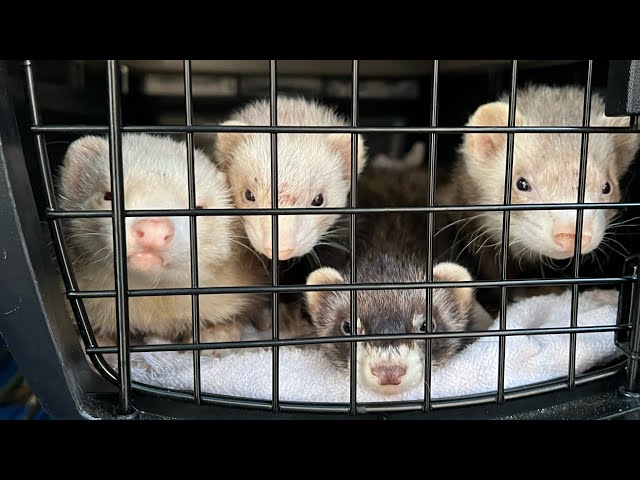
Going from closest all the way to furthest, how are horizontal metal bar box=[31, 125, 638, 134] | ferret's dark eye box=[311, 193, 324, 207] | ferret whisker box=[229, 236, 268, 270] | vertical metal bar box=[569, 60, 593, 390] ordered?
horizontal metal bar box=[31, 125, 638, 134]
vertical metal bar box=[569, 60, 593, 390]
ferret whisker box=[229, 236, 268, 270]
ferret's dark eye box=[311, 193, 324, 207]

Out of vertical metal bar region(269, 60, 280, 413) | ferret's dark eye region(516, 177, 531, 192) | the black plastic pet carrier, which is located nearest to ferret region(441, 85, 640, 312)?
ferret's dark eye region(516, 177, 531, 192)

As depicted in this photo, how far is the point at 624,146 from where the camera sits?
4.72ft

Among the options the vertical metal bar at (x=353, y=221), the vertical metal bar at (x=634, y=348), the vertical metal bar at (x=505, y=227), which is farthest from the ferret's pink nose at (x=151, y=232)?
the vertical metal bar at (x=634, y=348)

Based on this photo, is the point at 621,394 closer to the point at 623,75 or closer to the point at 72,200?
the point at 623,75

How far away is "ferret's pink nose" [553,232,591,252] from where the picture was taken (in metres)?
1.15

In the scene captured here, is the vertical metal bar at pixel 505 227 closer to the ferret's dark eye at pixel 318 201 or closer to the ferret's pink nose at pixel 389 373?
the ferret's pink nose at pixel 389 373

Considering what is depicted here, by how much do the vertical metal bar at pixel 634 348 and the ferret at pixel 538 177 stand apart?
17 cm

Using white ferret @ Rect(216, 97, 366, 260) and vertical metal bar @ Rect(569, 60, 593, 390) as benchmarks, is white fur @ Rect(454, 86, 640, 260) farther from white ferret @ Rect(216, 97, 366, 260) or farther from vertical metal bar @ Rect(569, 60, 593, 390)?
white ferret @ Rect(216, 97, 366, 260)

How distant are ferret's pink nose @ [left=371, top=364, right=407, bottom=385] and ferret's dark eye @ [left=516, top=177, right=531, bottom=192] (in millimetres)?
549

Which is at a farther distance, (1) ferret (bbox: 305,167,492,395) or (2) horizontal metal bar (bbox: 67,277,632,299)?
A: (1) ferret (bbox: 305,167,492,395)

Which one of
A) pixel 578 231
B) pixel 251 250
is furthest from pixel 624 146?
pixel 251 250

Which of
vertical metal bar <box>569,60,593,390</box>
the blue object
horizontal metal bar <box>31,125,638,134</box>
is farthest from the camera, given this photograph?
the blue object

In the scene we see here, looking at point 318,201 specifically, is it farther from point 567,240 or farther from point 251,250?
point 567,240

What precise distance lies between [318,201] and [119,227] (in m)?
0.62
